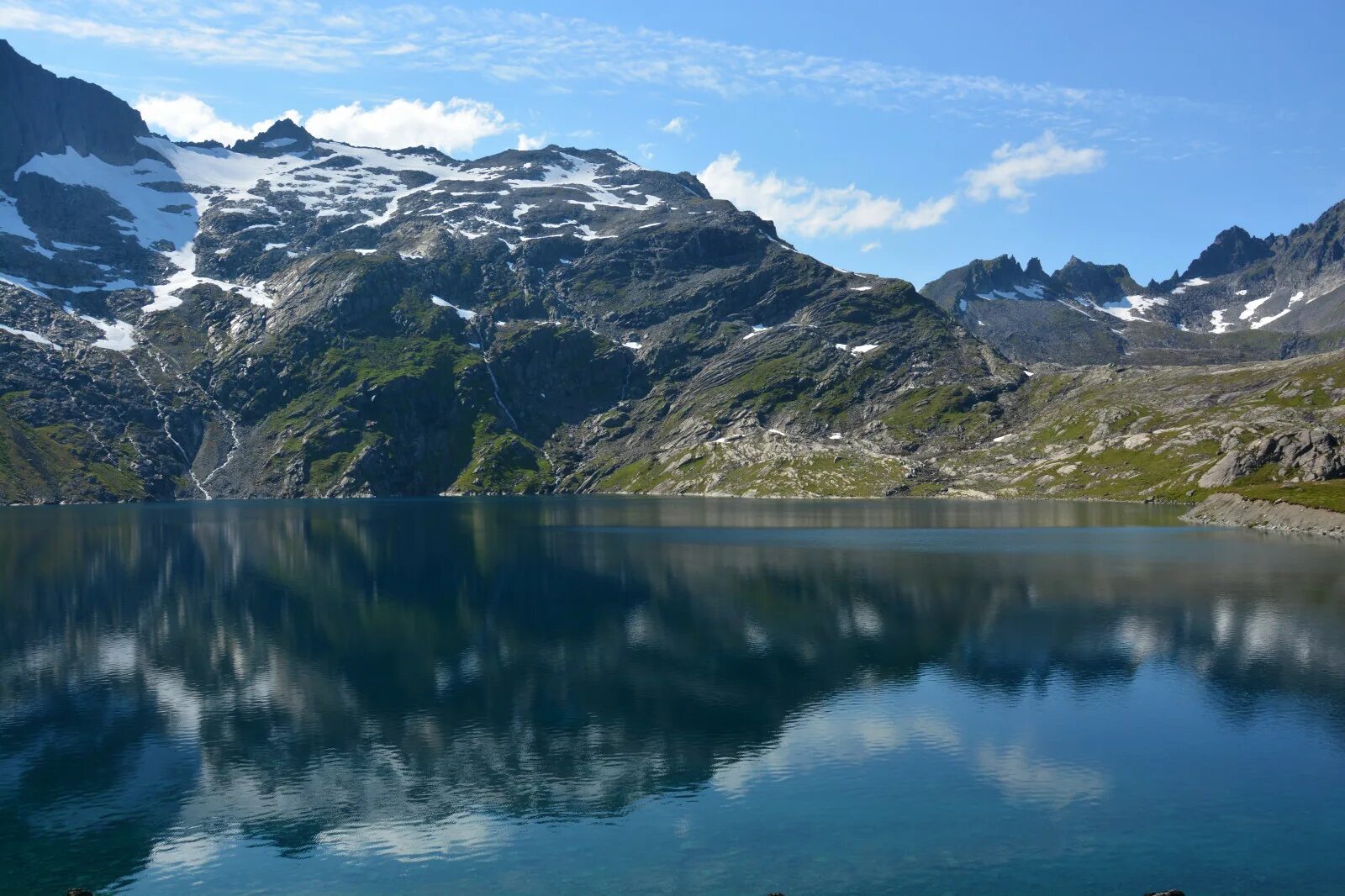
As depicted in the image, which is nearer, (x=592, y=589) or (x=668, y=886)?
(x=668, y=886)

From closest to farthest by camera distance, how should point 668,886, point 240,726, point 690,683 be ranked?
point 668,886
point 240,726
point 690,683

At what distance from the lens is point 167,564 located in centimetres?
15675

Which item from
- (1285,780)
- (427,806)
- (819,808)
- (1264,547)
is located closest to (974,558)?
(1264,547)

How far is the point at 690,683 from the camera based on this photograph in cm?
7788

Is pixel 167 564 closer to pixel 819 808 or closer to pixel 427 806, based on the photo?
pixel 427 806

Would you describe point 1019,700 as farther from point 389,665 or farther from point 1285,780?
point 389,665

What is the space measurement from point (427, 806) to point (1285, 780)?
1973 inches

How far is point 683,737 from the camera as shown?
210ft

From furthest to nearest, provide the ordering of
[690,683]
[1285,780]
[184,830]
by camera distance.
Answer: [690,683] → [1285,780] → [184,830]

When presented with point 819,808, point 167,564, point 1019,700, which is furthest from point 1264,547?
point 167,564

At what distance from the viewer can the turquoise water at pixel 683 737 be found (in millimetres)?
45875

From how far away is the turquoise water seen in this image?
4588cm

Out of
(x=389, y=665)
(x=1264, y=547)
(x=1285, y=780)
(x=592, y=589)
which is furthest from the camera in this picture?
(x=1264, y=547)

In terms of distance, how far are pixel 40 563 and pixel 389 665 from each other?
10226 centimetres
